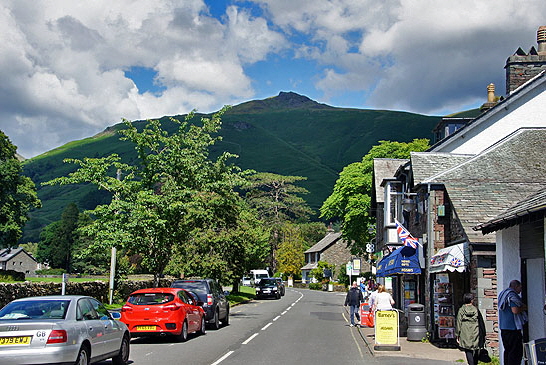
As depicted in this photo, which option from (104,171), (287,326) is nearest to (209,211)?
(104,171)

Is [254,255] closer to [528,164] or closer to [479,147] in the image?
[479,147]

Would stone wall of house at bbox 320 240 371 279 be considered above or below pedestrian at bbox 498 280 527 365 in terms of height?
above

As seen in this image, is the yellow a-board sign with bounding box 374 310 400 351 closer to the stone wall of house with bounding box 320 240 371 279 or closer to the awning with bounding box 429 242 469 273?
the awning with bounding box 429 242 469 273

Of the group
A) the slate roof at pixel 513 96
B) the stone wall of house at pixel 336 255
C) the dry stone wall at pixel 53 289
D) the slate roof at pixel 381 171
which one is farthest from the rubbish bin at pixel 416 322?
the stone wall of house at pixel 336 255

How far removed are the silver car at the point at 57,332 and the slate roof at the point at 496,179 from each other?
9696 millimetres

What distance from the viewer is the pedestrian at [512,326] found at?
10.4m

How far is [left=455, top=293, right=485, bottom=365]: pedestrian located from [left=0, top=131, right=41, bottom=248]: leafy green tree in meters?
52.7

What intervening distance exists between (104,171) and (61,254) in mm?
103173

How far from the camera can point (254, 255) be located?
152ft

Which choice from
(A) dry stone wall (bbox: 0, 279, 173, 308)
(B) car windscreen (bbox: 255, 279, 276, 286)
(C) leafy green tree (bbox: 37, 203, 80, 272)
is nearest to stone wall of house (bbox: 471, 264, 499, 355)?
(A) dry stone wall (bbox: 0, 279, 173, 308)

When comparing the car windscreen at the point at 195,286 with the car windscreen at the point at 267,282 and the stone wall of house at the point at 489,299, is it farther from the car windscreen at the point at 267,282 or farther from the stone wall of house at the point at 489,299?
the car windscreen at the point at 267,282

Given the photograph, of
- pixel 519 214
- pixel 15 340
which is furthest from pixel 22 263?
pixel 519 214

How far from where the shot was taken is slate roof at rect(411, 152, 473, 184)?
21.3 metres

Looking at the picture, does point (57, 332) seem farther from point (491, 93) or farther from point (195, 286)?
point (491, 93)
